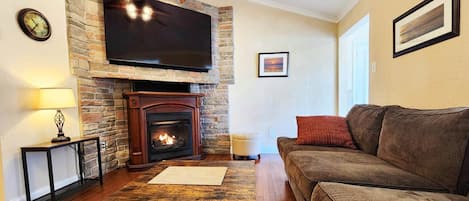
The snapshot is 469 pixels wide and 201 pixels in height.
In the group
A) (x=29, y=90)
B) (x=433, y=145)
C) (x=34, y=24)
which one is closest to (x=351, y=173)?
(x=433, y=145)

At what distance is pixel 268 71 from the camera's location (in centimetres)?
381

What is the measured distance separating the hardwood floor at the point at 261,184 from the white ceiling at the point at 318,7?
2.25 meters

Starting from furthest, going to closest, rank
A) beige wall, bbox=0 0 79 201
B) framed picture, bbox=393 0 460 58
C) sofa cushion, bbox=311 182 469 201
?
beige wall, bbox=0 0 79 201, framed picture, bbox=393 0 460 58, sofa cushion, bbox=311 182 469 201

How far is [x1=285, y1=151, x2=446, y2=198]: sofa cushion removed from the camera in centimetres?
129

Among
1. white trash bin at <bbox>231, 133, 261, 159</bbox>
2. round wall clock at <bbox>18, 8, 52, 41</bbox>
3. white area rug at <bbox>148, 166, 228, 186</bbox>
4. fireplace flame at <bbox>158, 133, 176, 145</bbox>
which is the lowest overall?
white trash bin at <bbox>231, 133, 261, 159</bbox>

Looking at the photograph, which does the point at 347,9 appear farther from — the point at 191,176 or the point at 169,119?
the point at 191,176

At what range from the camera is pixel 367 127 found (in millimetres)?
2070

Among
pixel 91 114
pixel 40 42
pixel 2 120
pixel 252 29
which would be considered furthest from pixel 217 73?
pixel 2 120

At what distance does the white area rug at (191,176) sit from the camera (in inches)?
57.3

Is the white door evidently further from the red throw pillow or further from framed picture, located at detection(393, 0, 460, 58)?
the red throw pillow

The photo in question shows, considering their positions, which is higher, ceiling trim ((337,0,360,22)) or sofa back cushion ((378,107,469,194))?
ceiling trim ((337,0,360,22))

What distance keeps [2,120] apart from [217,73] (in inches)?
97.7

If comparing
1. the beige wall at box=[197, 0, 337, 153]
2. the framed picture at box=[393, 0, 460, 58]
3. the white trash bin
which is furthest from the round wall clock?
the framed picture at box=[393, 0, 460, 58]

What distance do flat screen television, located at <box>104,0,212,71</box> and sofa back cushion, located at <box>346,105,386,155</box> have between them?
2.14 m
